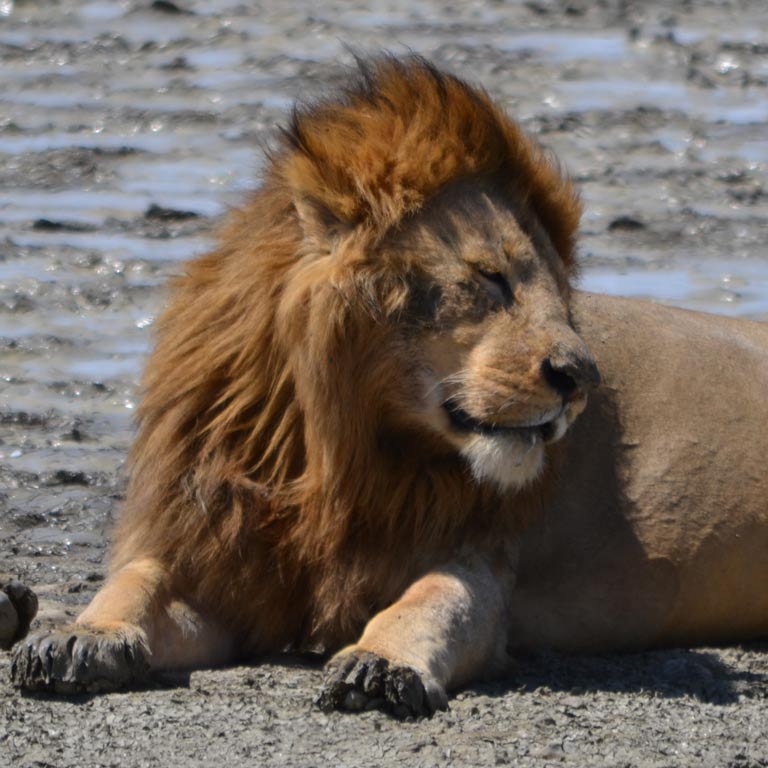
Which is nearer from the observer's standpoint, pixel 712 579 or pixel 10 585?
pixel 10 585

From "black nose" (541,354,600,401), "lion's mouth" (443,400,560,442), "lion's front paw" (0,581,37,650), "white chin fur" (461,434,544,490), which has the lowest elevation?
"lion's front paw" (0,581,37,650)

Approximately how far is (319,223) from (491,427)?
54cm

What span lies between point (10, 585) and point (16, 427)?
2740mm

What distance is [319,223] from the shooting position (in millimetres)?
4047

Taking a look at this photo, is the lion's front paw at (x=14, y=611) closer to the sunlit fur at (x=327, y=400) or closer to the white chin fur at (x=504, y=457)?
the sunlit fur at (x=327, y=400)

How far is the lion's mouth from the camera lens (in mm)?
3857

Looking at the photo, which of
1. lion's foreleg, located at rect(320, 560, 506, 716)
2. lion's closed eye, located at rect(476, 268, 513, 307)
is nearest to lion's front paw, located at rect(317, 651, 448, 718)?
lion's foreleg, located at rect(320, 560, 506, 716)

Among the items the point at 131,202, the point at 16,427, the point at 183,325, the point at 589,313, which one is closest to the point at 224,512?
the point at 183,325

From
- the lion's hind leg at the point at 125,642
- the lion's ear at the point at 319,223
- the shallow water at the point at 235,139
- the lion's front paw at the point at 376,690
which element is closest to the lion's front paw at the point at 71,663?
the lion's hind leg at the point at 125,642

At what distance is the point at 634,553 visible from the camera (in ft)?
14.8

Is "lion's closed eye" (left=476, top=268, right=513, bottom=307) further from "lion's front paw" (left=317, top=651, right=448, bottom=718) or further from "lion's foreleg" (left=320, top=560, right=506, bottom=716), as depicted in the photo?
"lion's front paw" (left=317, top=651, right=448, bottom=718)

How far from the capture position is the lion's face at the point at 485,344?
3822 mm

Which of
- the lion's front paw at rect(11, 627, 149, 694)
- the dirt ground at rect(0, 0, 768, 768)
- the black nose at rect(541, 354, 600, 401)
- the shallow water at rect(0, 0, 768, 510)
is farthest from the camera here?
the shallow water at rect(0, 0, 768, 510)

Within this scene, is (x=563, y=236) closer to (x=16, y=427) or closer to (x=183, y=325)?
(x=183, y=325)
